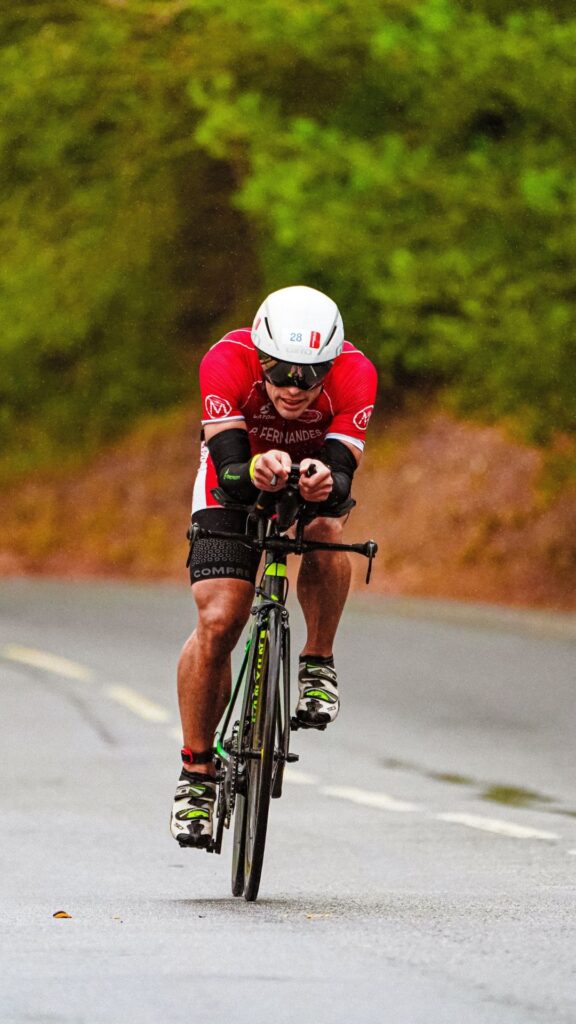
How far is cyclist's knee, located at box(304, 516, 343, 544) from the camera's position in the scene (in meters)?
8.18

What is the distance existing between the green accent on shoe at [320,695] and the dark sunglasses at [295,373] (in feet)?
3.69

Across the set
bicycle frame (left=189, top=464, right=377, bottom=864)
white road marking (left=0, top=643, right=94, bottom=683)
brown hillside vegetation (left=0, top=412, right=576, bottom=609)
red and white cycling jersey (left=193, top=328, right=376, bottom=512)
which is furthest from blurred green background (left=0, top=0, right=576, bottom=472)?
bicycle frame (left=189, top=464, right=377, bottom=864)

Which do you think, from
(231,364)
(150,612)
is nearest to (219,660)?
(231,364)

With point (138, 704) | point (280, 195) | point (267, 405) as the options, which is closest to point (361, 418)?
point (267, 405)

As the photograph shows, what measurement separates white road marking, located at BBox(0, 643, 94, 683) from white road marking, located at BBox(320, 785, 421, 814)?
20.4 ft

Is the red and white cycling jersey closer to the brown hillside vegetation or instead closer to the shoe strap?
the shoe strap

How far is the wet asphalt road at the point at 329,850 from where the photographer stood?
6.12 meters

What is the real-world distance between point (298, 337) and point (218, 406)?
0.41 m

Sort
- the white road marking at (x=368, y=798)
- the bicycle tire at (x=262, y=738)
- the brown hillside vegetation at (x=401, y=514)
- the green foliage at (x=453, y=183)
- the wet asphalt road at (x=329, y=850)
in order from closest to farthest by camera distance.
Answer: the wet asphalt road at (x=329, y=850)
the bicycle tire at (x=262, y=738)
the white road marking at (x=368, y=798)
the green foliage at (x=453, y=183)
the brown hillside vegetation at (x=401, y=514)

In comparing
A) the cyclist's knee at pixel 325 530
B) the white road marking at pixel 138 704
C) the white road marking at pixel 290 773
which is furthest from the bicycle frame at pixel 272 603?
the white road marking at pixel 138 704

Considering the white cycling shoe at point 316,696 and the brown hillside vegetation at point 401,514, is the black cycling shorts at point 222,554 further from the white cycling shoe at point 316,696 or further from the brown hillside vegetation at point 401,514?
the brown hillside vegetation at point 401,514

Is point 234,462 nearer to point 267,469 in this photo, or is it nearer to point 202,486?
point 267,469

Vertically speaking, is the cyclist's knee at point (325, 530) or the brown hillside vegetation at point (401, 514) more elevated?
the brown hillside vegetation at point (401, 514)

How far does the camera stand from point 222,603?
26.8ft
